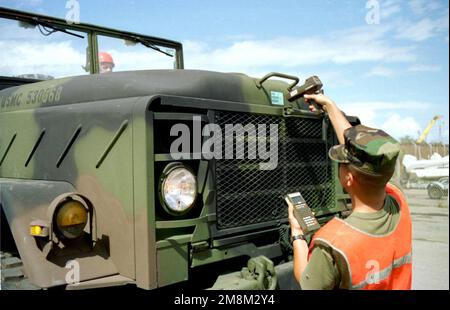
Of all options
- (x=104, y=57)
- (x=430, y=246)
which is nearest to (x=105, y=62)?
(x=104, y=57)

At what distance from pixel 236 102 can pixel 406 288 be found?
51.0 inches

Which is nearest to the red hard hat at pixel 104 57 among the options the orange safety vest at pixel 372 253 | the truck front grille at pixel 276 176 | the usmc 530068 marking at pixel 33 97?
the usmc 530068 marking at pixel 33 97

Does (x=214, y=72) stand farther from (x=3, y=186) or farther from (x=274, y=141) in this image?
(x=3, y=186)

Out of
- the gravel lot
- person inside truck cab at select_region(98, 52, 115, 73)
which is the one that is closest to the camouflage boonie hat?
person inside truck cab at select_region(98, 52, 115, 73)

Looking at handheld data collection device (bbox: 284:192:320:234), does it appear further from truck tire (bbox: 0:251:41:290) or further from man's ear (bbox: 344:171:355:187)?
truck tire (bbox: 0:251:41:290)

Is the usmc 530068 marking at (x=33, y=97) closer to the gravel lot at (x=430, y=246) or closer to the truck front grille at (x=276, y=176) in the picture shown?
the truck front grille at (x=276, y=176)

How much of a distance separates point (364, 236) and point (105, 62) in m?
3.12

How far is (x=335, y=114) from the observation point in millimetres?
2391

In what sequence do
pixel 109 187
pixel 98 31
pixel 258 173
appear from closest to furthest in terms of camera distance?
pixel 109 187 → pixel 258 173 → pixel 98 31

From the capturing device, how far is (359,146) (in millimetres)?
1696

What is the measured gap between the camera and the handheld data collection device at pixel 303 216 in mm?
2076

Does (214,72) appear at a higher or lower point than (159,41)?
lower
